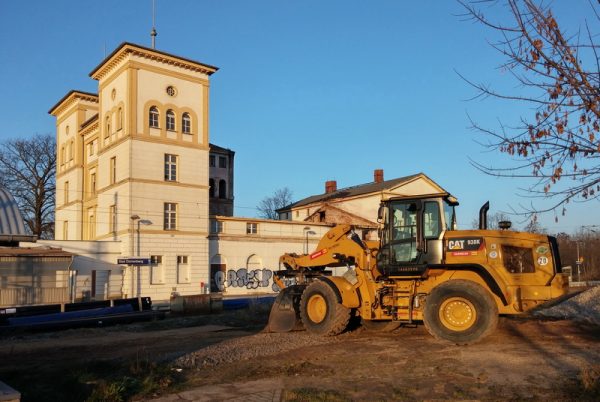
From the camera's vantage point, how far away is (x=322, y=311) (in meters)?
15.6

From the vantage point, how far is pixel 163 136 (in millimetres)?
46938

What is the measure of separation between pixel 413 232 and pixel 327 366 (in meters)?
4.51

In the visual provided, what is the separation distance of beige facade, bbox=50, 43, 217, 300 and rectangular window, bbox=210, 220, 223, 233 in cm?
203

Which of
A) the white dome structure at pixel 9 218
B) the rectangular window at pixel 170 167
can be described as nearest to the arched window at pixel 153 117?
the rectangular window at pixel 170 167

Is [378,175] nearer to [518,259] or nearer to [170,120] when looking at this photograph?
[170,120]

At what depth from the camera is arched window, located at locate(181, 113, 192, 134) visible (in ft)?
158

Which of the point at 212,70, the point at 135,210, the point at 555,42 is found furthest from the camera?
the point at 212,70

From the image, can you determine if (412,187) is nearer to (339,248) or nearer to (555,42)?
(339,248)

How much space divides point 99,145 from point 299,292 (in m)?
39.2

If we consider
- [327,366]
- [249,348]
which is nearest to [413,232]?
[327,366]

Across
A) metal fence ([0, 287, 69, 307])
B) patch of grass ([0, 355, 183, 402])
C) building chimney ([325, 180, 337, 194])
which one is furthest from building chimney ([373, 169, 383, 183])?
patch of grass ([0, 355, 183, 402])

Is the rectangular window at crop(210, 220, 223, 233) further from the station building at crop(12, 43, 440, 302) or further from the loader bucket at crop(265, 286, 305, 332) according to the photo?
the loader bucket at crop(265, 286, 305, 332)

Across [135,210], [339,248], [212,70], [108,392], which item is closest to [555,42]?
[108,392]

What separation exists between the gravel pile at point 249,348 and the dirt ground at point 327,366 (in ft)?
0.08
